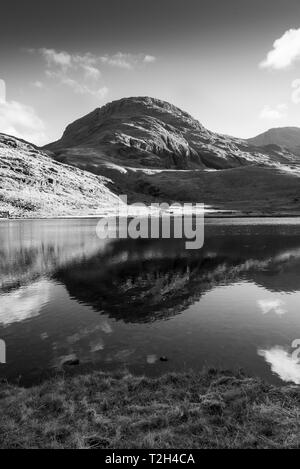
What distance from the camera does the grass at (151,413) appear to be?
1300 centimetres

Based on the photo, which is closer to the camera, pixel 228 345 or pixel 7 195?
pixel 228 345

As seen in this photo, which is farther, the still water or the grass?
the still water

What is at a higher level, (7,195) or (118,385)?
(7,195)

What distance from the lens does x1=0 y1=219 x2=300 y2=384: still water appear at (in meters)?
21.9

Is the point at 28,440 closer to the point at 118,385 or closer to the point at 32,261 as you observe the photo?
the point at 118,385

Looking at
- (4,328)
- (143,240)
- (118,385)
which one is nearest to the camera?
(118,385)

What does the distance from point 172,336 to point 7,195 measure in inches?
7116

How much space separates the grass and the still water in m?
2.34

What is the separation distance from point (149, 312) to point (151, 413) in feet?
56.0

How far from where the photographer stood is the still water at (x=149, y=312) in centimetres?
2194

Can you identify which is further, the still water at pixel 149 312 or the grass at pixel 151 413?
the still water at pixel 149 312

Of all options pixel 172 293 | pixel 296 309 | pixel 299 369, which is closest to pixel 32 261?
pixel 172 293

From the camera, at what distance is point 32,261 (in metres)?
58.8

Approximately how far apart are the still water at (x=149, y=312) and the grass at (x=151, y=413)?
234 cm
